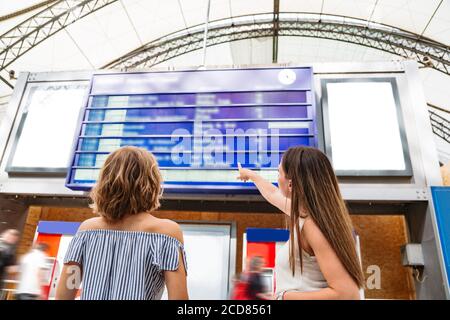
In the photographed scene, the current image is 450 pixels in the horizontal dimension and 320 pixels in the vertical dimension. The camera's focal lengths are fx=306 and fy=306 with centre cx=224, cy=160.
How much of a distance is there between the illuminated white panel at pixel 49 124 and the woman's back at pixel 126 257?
1858 mm

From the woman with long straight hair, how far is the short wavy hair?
1.75 feet

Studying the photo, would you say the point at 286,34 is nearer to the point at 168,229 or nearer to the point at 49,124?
the point at 49,124

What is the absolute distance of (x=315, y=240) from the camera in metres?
1.02

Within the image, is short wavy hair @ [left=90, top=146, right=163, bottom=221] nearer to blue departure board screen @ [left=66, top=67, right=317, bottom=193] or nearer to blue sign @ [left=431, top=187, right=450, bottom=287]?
blue departure board screen @ [left=66, top=67, right=317, bottom=193]

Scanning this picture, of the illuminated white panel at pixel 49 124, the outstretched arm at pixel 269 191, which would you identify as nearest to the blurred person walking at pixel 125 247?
the outstretched arm at pixel 269 191

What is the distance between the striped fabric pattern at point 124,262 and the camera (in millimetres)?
1037

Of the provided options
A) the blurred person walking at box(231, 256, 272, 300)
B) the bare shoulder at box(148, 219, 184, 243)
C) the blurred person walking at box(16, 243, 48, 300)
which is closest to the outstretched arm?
the blurred person walking at box(231, 256, 272, 300)

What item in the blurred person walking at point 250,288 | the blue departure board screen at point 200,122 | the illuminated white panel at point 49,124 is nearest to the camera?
the blurred person walking at point 250,288

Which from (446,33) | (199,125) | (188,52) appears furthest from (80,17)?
(446,33)

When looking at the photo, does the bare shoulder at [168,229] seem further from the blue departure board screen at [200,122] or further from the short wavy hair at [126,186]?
the blue departure board screen at [200,122]

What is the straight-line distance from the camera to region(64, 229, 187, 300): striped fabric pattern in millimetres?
1037

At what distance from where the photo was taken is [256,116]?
2.46 m
